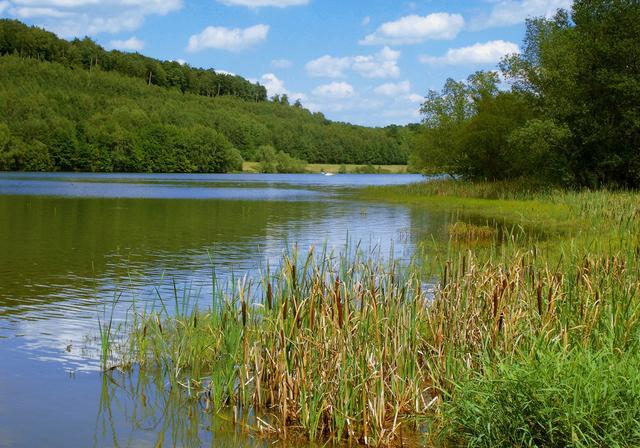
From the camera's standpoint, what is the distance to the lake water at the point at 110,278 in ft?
24.6

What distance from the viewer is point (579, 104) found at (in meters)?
42.8

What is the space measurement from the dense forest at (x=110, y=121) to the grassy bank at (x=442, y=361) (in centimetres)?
7705

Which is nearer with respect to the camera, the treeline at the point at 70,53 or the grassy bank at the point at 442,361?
the grassy bank at the point at 442,361

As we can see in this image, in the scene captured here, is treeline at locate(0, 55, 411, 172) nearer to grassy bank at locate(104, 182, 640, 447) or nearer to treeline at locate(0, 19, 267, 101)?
treeline at locate(0, 19, 267, 101)

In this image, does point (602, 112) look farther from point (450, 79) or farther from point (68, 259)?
point (68, 259)

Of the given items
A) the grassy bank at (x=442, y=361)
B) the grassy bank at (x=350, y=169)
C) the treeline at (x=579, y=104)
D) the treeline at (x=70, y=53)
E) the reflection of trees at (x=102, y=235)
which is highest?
the treeline at (x=70, y=53)

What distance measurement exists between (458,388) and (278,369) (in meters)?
1.86

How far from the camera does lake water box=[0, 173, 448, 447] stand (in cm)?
749

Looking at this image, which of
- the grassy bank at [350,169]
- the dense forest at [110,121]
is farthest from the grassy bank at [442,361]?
the grassy bank at [350,169]

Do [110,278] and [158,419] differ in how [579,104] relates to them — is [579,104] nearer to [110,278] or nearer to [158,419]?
[110,278]

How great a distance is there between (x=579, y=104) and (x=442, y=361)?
3906 centimetres

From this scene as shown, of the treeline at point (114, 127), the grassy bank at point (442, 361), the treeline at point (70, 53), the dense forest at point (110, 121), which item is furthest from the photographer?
the treeline at point (70, 53)

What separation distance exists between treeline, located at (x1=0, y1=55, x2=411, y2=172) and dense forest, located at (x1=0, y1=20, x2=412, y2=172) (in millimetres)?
182

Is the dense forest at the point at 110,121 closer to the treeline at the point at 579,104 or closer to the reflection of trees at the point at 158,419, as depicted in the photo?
the treeline at the point at 579,104
